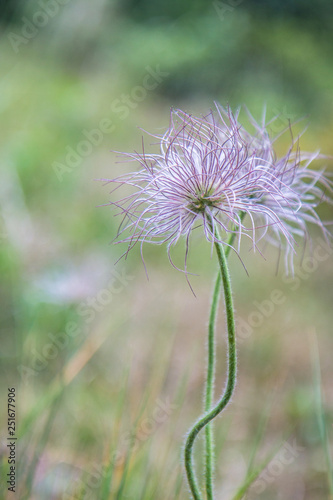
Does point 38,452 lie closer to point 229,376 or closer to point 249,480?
point 249,480

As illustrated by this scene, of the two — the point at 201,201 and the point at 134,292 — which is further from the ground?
the point at 134,292

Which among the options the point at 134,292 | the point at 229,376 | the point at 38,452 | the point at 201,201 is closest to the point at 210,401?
the point at 229,376

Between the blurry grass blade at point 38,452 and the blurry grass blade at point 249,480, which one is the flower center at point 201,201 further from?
the blurry grass blade at point 38,452

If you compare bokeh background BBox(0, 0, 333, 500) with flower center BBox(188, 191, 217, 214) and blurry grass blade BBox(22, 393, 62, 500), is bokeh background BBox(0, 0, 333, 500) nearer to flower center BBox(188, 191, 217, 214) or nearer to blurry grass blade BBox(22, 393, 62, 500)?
blurry grass blade BBox(22, 393, 62, 500)

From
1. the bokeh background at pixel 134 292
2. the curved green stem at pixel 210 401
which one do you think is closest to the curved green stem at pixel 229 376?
the curved green stem at pixel 210 401

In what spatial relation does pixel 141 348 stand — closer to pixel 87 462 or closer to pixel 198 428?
pixel 87 462

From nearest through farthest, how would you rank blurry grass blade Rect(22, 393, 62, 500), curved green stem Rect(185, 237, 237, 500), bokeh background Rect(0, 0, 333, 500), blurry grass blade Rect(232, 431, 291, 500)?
1. curved green stem Rect(185, 237, 237, 500)
2. blurry grass blade Rect(232, 431, 291, 500)
3. blurry grass blade Rect(22, 393, 62, 500)
4. bokeh background Rect(0, 0, 333, 500)

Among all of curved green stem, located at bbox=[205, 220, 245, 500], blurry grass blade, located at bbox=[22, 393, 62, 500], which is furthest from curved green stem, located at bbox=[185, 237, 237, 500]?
blurry grass blade, located at bbox=[22, 393, 62, 500]

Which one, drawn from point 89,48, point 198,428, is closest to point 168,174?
point 198,428
